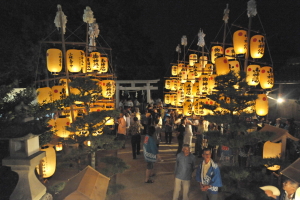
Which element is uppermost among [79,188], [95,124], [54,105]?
[54,105]

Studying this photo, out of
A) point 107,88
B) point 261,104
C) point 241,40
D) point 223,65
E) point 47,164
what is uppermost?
point 241,40

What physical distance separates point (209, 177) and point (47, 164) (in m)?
3.97

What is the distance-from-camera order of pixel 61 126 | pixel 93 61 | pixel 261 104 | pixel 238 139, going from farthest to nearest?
pixel 93 61 → pixel 261 104 → pixel 61 126 → pixel 238 139

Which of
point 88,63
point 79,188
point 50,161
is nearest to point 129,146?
point 88,63

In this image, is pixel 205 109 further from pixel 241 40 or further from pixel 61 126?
pixel 61 126

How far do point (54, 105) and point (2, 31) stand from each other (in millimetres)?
14615

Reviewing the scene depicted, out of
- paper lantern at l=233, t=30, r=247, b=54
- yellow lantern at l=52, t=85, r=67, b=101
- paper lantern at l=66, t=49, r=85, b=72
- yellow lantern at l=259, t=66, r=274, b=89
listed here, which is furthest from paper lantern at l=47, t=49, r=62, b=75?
yellow lantern at l=259, t=66, r=274, b=89

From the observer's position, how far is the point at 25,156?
12.2ft

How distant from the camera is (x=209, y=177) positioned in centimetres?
401

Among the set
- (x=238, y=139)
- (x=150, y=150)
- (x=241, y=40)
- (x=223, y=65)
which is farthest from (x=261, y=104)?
(x=150, y=150)

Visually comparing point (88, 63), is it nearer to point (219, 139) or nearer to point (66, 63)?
point (66, 63)

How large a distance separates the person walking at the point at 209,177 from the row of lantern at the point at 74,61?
20.6 ft

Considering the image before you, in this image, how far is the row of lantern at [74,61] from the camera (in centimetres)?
784

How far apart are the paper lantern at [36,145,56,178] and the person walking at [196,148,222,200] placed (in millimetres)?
3721
